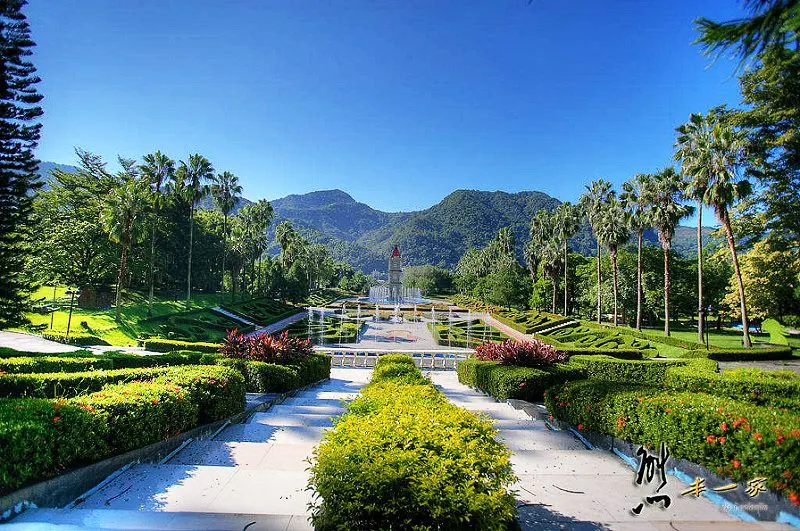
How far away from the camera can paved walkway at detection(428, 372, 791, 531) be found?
3.58 metres

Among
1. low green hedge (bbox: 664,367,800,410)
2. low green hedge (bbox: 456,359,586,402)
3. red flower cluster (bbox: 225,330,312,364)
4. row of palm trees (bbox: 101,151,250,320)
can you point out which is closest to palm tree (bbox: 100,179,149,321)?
row of palm trees (bbox: 101,151,250,320)

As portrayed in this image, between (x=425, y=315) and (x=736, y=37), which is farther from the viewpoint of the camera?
(x=425, y=315)

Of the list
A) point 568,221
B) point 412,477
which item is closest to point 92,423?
point 412,477

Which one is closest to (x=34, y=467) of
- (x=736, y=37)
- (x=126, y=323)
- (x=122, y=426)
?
(x=122, y=426)

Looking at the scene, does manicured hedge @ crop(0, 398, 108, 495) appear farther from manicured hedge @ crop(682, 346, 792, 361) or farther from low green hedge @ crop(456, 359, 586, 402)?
manicured hedge @ crop(682, 346, 792, 361)

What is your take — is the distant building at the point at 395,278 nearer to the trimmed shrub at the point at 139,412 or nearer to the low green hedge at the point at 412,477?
the trimmed shrub at the point at 139,412

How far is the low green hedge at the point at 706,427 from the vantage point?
12.7 ft

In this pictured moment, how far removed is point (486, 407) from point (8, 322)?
21.4 metres

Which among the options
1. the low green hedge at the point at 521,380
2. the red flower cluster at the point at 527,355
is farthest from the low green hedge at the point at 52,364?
the red flower cluster at the point at 527,355

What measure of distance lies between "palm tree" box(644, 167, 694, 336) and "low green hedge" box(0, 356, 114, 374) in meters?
30.0

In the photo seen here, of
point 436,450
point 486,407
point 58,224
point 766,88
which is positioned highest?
point 766,88

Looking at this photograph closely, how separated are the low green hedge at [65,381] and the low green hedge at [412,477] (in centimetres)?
563

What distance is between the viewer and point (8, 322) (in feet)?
59.5

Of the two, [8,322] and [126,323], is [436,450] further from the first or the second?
[126,323]
